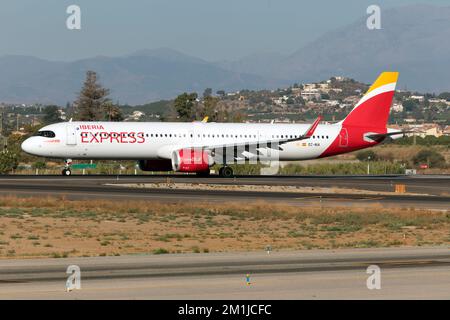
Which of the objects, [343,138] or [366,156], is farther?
[366,156]

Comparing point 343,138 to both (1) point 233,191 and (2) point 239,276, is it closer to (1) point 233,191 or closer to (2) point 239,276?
(1) point 233,191

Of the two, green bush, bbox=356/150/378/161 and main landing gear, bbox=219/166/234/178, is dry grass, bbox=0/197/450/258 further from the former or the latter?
green bush, bbox=356/150/378/161

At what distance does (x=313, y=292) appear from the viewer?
21.7 meters

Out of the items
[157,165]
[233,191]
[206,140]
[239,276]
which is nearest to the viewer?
[239,276]

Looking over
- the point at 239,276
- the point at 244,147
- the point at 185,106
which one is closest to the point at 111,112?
the point at 185,106

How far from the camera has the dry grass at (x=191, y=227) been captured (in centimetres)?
3259

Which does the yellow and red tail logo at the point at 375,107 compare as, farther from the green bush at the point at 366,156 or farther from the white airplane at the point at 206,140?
the green bush at the point at 366,156

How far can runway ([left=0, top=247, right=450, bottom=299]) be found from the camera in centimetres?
2131

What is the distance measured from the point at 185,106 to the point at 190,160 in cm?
7548

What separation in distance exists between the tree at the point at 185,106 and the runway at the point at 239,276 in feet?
366

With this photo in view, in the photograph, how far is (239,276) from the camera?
24.2m

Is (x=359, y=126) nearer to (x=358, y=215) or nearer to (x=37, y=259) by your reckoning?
(x=358, y=215)

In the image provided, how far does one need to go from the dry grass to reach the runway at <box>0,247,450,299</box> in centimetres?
289

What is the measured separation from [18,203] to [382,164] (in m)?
49.2
